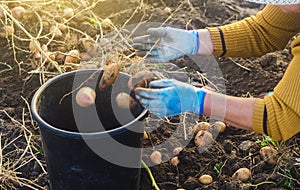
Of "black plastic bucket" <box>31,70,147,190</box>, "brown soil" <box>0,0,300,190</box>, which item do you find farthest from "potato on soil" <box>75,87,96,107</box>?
"brown soil" <box>0,0,300,190</box>

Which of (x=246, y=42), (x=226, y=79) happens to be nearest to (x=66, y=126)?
(x=246, y=42)

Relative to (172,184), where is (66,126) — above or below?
above

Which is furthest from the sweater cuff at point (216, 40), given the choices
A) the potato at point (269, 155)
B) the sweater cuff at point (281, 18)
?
the potato at point (269, 155)

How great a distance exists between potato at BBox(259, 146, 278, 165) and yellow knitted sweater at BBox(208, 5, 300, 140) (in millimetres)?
391

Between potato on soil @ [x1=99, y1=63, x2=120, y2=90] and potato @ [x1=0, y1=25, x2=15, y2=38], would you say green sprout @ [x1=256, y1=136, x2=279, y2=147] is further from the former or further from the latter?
potato @ [x1=0, y1=25, x2=15, y2=38]

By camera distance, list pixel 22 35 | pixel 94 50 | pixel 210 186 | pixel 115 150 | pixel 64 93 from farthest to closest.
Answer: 1. pixel 22 35
2. pixel 94 50
3. pixel 210 186
4. pixel 64 93
5. pixel 115 150

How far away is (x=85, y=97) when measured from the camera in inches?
69.0

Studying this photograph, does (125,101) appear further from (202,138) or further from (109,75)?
(202,138)

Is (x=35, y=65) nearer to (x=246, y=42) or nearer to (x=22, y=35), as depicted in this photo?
(x=22, y=35)

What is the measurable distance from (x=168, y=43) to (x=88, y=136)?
70cm

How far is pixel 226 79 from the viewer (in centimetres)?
259

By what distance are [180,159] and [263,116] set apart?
564mm

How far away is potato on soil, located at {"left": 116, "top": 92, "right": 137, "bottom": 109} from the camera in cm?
177

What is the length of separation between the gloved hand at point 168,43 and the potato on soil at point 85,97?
0.41 meters
